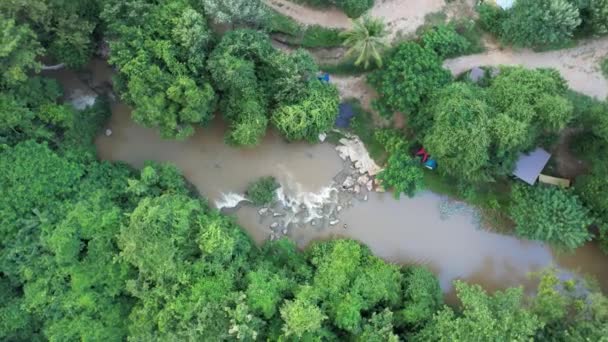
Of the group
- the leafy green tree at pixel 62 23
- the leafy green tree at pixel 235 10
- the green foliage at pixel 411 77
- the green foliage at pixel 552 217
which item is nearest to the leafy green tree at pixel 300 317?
the green foliage at pixel 411 77

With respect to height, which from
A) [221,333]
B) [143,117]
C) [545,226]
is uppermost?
[143,117]

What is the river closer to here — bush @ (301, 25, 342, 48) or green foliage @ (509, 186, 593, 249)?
green foliage @ (509, 186, 593, 249)

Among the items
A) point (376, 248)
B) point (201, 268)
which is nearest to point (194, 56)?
point (201, 268)

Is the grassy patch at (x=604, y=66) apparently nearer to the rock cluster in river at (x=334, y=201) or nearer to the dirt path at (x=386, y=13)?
the dirt path at (x=386, y=13)

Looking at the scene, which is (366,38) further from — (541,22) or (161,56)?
(161,56)

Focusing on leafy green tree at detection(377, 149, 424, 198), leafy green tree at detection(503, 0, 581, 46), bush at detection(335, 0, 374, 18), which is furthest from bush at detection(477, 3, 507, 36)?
leafy green tree at detection(377, 149, 424, 198)

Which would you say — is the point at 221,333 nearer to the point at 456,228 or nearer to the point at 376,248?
the point at 376,248
